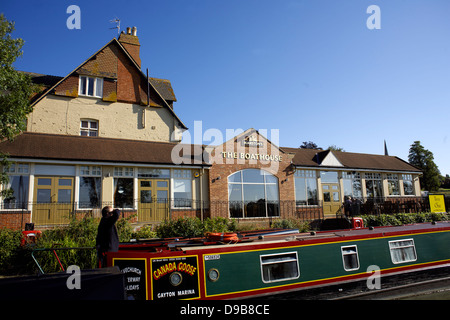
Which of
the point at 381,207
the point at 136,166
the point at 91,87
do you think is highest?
the point at 91,87

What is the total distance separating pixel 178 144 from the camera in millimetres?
19766

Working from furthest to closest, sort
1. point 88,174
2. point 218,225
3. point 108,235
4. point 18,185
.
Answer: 1. point 88,174
2. point 218,225
3. point 18,185
4. point 108,235

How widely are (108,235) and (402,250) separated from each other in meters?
7.95

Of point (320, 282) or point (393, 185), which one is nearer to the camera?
point (320, 282)

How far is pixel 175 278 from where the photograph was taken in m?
6.30

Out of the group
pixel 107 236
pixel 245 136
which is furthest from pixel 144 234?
pixel 245 136

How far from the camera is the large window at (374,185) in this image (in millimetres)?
23828

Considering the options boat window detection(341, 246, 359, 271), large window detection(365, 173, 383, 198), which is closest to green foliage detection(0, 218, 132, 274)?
boat window detection(341, 246, 359, 271)

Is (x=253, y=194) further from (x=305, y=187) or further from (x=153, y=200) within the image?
(x=153, y=200)

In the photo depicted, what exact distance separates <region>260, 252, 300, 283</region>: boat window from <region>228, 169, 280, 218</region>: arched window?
10.8 metres

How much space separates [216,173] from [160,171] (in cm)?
313
